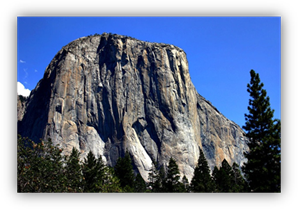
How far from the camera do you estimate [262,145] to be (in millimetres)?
20500

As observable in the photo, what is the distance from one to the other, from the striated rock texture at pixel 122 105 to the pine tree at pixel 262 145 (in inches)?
2367

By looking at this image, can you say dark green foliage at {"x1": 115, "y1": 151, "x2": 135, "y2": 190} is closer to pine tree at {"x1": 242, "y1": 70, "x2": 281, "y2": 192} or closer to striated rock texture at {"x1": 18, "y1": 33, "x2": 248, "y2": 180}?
pine tree at {"x1": 242, "y1": 70, "x2": 281, "y2": 192}

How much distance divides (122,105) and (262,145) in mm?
70959

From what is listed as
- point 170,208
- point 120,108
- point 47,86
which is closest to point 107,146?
point 120,108

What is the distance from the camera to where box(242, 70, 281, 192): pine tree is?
750 inches

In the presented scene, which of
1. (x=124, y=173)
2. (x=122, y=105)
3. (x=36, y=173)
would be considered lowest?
(x=36, y=173)

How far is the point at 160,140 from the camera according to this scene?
87375 mm

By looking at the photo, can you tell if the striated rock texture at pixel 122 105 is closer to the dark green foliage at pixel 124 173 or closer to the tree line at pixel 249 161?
the dark green foliage at pixel 124 173

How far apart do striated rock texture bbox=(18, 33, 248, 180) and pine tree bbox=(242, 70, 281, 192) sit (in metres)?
60.1

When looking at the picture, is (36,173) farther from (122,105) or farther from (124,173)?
(122,105)

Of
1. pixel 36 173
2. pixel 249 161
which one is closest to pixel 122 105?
pixel 249 161

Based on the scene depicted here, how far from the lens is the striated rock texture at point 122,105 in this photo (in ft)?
275
